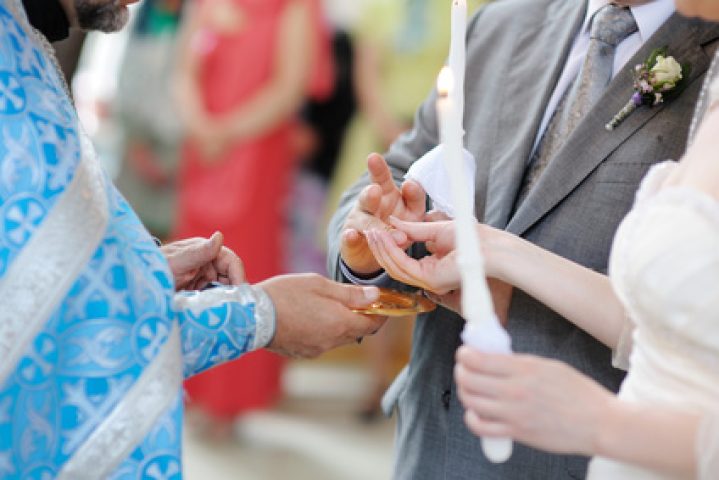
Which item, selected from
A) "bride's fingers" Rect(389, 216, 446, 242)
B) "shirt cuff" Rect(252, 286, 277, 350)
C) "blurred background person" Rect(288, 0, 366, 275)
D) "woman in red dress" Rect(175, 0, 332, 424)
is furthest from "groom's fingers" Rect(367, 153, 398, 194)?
"blurred background person" Rect(288, 0, 366, 275)

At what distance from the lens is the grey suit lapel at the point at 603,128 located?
6.36 feet

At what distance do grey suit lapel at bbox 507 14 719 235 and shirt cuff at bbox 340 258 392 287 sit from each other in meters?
0.30

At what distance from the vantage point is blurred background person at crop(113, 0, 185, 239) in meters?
5.13

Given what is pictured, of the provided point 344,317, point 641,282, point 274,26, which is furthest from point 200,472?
point 641,282

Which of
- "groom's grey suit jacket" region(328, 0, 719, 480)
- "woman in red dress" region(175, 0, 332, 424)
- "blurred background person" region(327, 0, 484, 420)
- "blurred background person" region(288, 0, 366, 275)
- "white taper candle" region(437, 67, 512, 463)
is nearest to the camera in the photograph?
"white taper candle" region(437, 67, 512, 463)

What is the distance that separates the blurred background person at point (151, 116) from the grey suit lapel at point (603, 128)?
3285 mm

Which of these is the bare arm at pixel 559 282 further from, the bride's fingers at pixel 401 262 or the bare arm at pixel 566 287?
the bride's fingers at pixel 401 262

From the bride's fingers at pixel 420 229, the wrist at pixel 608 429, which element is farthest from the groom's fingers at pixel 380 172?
the wrist at pixel 608 429

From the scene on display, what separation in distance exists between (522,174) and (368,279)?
357mm

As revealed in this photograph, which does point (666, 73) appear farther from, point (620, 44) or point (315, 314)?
point (315, 314)

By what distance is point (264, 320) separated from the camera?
5.62 ft

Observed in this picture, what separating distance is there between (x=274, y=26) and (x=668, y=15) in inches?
114

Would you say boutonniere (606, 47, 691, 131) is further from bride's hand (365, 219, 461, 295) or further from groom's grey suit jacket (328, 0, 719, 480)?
bride's hand (365, 219, 461, 295)

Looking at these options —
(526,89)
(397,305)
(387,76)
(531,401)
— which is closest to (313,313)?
(397,305)
